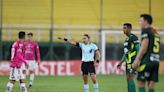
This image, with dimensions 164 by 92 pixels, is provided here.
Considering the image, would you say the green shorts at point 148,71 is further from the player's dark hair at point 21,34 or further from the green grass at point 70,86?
the green grass at point 70,86

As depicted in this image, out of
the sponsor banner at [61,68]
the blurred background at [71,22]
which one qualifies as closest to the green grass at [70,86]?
the sponsor banner at [61,68]

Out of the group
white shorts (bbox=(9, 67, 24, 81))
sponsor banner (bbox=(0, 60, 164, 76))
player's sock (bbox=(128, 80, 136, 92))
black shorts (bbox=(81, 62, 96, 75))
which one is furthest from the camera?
sponsor banner (bbox=(0, 60, 164, 76))

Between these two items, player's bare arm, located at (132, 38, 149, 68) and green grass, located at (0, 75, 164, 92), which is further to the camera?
green grass, located at (0, 75, 164, 92)

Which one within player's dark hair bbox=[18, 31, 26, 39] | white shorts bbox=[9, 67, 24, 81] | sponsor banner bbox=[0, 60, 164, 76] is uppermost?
player's dark hair bbox=[18, 31, 26, 39]

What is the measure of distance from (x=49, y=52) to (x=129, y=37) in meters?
21.9

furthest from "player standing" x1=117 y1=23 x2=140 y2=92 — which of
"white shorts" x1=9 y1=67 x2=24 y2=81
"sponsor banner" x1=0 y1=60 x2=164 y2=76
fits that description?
"sponsor banner" x1=0 y1=60 x2=164 y2=76

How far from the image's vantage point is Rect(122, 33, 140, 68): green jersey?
16.4m

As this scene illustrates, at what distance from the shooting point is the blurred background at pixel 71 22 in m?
38.6

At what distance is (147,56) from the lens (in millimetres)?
12508

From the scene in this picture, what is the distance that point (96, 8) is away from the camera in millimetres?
42562

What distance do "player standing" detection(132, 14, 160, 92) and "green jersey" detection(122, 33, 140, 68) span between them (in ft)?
12.2

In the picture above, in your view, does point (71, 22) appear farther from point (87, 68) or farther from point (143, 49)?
point (143, 49)

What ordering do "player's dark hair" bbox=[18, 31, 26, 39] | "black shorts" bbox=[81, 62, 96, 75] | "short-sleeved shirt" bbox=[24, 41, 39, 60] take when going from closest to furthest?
"player's dark hair" bbox=[18, 31, 26, 39] < "black shorts" bbox=[81, 62, 96, 75] < "short-sleeved shirt" bbox=[24, 41, 39, 60]

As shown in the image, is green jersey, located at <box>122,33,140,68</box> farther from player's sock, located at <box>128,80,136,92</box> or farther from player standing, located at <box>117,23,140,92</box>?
player's sock, located at <box>128,80,136,92</box>
